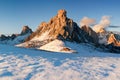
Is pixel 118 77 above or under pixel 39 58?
under

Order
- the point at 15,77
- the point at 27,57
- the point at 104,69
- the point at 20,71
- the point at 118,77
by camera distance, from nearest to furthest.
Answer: the point at 15,77 → the point at 20,71 → the point at 118,77 → the point at 104,69 → the point at 27,57

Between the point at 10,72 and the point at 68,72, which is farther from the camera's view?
the point at 68,72

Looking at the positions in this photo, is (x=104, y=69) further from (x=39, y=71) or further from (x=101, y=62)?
(x=39, y=71)

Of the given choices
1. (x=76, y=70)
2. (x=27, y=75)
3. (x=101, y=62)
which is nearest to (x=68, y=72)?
(x=76, y=70)

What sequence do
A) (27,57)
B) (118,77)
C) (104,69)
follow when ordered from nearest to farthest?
1. (118,77)
2. (104,69)
3. (27,57)

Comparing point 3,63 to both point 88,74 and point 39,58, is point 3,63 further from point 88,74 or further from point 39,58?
point 88,74

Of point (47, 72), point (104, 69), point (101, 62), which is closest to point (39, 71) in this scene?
point (47, 72)

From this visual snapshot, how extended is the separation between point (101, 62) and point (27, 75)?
1070 centimetres

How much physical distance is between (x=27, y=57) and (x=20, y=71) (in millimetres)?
5784

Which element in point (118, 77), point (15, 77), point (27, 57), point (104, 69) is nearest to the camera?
point (15, 77)

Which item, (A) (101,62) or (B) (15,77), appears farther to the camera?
(A) (101,62)

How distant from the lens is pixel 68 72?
2267 centimetres

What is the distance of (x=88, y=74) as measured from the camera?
22.7 metres

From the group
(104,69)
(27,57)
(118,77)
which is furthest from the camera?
(27,57)
